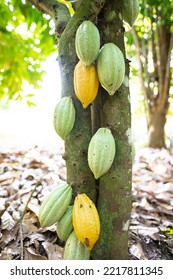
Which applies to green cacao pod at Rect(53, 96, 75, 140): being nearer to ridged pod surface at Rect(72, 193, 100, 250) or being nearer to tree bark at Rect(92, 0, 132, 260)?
tree bark at Rect(92, 0, 132, 260)

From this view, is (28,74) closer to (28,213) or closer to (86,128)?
(28,213)

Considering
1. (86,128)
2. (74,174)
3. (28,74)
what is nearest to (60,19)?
(86,128)

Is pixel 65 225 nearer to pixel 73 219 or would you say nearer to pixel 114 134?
pixel 73 219

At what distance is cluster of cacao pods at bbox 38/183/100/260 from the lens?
1142 millimetres

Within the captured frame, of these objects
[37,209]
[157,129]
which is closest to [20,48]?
[37,209]

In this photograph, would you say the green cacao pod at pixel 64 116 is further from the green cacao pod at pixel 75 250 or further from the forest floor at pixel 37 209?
the green cacao pod at pixel 75 250

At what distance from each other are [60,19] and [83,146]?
0.61 metres

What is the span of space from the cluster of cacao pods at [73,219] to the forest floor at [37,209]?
0.13 metres

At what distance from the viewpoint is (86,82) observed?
1.15m

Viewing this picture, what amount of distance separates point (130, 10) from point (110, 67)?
0.32 metres

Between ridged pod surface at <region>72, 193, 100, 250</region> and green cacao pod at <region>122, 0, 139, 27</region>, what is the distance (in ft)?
2.59

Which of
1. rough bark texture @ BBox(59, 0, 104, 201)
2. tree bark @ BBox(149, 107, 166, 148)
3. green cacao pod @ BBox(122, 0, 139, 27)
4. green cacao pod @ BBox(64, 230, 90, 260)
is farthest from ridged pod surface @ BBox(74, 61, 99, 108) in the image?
tree bark @ BBox(149, 107, 166, 148)

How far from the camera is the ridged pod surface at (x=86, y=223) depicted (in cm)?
113

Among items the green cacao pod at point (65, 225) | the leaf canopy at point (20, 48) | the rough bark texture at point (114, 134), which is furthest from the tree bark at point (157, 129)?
the green cacao pod at point (65, 225)
